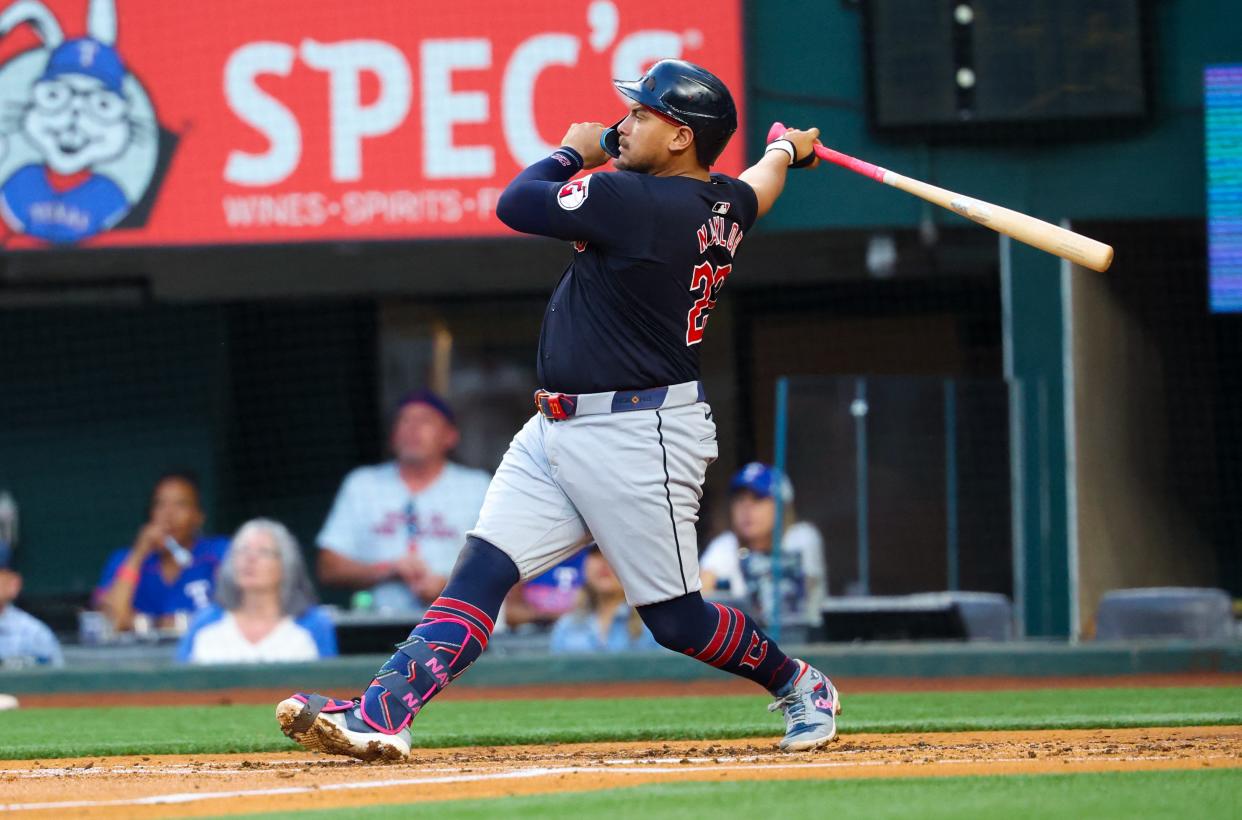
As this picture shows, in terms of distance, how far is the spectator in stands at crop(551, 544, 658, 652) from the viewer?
352 inches

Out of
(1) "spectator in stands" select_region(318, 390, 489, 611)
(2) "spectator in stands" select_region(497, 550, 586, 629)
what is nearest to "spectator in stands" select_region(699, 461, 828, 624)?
(2) "spectator in stands" select_region(497, 550, 586, 629)

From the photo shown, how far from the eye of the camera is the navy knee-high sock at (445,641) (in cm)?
422

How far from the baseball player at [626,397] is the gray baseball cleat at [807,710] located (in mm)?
257

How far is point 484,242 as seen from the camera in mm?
10625

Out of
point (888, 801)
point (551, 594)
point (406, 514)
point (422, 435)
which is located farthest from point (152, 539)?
point (888, 801)

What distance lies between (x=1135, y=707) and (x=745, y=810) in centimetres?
349

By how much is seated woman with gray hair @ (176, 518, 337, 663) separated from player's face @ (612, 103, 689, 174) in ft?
13.0

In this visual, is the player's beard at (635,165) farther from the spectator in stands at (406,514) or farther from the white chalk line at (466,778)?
the spectator in stands at (406,514)

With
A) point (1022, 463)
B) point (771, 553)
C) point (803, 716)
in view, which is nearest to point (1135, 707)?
point (803, 716)

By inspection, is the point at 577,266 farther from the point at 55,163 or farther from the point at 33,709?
the point at 55,163

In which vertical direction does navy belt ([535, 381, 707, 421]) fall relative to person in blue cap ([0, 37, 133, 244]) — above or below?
below

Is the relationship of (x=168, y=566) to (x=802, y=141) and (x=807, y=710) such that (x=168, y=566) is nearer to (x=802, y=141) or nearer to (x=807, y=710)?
(x=802, y=141)

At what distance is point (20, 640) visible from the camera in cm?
930

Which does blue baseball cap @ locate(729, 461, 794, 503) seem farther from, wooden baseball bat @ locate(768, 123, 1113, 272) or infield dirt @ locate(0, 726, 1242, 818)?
wooden baseball bat @ locate(768, 123, 1113, 272)
